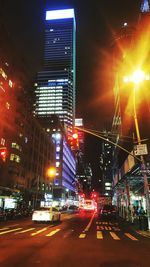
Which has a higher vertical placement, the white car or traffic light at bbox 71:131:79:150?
traffic light at bbox 71:131:79:150

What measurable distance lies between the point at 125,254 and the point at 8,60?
237ft

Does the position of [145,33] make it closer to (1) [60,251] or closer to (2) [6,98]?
(2) [6,98]

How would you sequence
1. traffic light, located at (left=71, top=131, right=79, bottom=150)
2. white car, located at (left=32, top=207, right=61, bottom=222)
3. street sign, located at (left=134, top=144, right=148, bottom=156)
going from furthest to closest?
white car, located at (left=32, top=207, right=61, bottom=222), street sign, located at (left=134, top=144, right=148, bottom=156), traffic light, located at (left=71, top=131, right=79, bottom=150)

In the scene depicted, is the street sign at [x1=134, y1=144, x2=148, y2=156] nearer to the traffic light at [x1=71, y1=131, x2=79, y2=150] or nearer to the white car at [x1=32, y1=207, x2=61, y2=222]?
the traffic light at [x1=71, y1=131, x2=79, y2=150]

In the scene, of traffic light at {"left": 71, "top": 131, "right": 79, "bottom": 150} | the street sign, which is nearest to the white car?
the street sign

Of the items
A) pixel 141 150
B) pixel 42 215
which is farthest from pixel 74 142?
pixel 42 215

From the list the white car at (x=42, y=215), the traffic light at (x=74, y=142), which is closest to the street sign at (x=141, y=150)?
the traffic light at (x=74, y=142)

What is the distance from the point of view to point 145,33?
50812mm

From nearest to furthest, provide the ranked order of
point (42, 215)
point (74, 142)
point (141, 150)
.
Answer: point (74, 142) → point (141, 150) → point (42, 215)

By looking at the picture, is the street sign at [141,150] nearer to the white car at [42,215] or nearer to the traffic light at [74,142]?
the traffic light at [74,142]

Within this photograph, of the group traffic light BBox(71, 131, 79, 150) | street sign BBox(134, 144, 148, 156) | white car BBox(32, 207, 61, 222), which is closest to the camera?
traffic light BBox(71, 131, 79, 150)

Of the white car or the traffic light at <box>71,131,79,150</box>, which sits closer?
the traffic light at <box>71,131,79,150</box>

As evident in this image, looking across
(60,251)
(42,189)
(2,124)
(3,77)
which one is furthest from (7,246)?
(42,189)

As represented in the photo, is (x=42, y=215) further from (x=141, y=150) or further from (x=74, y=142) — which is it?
(x=74, y=142)
